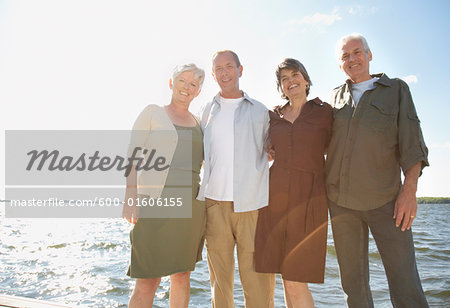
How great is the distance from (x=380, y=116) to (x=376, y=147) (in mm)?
245

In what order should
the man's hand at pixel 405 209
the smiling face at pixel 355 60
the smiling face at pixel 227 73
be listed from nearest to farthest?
1. the man's hand at pixel 405 209
2. the smiling face at pixel 355 60
3. the smiling face at pixel 227 73

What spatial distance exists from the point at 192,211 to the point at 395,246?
158cm

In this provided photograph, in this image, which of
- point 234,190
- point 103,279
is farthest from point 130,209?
point 103,279

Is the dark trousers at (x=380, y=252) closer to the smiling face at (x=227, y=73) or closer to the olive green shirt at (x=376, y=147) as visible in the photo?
the olive green shirt at (x=376, y=147)

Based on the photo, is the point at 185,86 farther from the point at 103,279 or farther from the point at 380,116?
the point at 103,279

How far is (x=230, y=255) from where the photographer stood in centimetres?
284

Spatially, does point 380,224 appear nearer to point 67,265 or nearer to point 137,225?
point 137,225

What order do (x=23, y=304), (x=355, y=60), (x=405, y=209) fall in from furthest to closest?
(x=23, y=304), (x=355, y=60), (x=405, y=209)

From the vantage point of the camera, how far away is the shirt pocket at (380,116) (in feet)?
8.06

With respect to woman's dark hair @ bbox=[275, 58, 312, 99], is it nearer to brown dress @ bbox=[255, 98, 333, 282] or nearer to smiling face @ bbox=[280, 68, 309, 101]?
smiling face @ bbox=[280, 68, 309, 101]

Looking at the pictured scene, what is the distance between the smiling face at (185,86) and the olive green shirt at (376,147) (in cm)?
135

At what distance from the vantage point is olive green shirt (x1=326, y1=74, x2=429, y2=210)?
7.91 feet

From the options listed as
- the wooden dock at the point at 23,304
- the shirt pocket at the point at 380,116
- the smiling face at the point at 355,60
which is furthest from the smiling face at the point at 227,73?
the wooden dock at the point at 23,304

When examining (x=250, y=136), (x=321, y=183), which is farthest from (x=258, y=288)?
(x=250, y=136)
